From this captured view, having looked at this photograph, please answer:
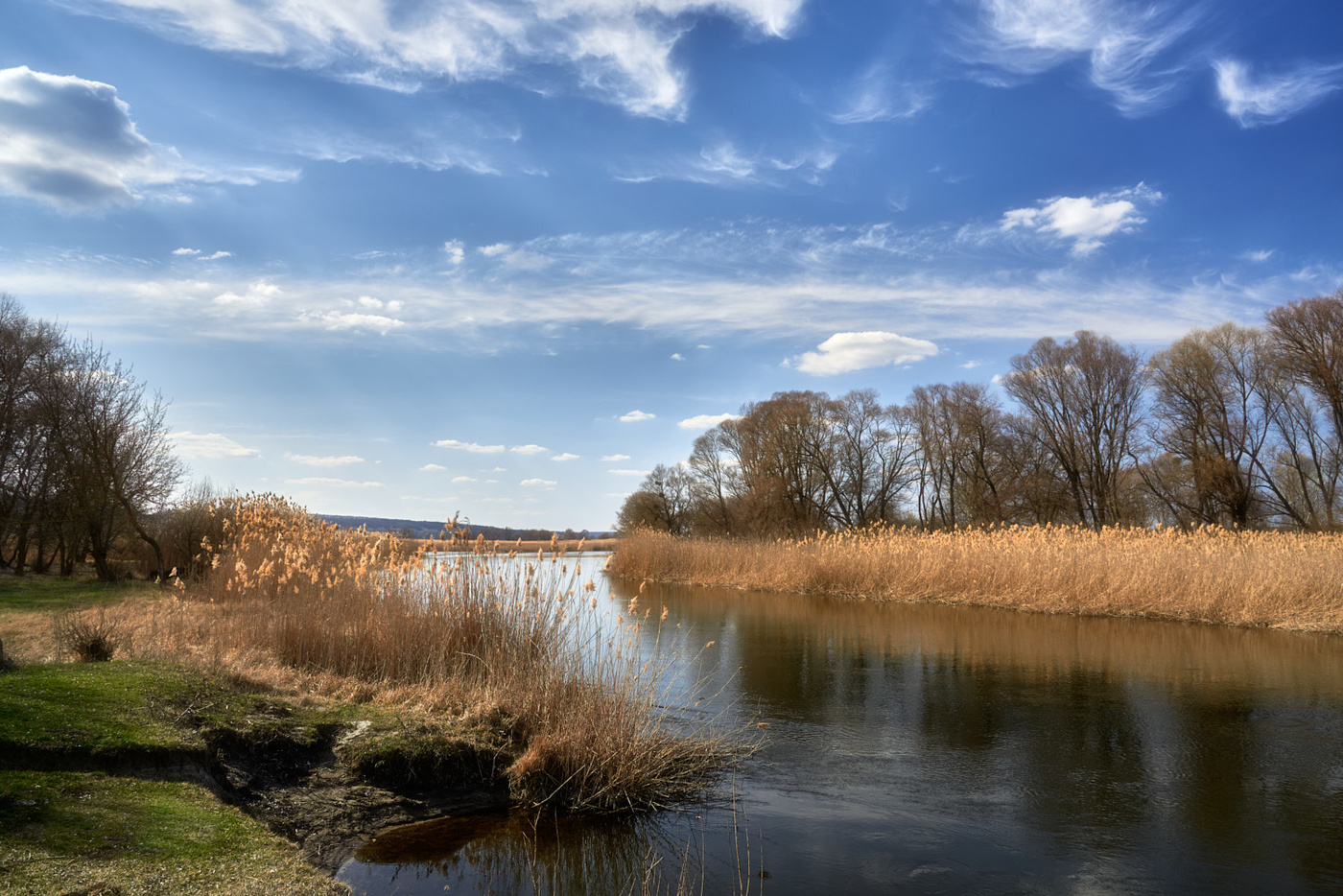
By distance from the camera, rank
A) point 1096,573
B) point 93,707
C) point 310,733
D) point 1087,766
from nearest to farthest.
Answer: point 93,707, point 310,733, point 1087,766, point 1096,573

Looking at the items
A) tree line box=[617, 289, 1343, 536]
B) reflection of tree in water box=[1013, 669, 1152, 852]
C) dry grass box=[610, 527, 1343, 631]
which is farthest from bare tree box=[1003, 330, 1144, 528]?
reflection of tree in water box=[1013, 669, 1152, 852]

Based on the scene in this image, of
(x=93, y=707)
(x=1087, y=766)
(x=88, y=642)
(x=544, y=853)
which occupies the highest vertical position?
(x=88, y=642)

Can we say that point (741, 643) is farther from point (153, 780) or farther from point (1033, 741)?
point (153, 780)

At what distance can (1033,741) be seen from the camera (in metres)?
6.55

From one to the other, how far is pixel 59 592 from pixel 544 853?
46.1 ft

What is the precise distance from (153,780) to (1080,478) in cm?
3684

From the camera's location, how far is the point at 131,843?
131 inches

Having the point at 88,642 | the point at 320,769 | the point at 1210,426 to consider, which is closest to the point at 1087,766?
the point at 320,769

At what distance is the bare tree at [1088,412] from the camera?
33.3 meters

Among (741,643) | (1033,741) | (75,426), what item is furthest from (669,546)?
(1033,741)

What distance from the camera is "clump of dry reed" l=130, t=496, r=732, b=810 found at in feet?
17.0

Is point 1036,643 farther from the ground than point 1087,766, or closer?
farther from the ground

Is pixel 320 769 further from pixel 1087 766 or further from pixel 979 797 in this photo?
pixel 1087 766

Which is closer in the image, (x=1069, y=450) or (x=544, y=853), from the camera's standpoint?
(x=544, y=853)
